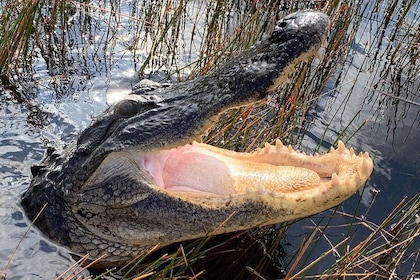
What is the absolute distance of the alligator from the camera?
2.67 meters

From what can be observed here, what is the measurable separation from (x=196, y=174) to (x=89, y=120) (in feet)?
6.63

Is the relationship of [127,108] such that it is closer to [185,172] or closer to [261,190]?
[185,172]

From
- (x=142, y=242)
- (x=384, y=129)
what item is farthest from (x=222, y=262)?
(x=384, y=129)

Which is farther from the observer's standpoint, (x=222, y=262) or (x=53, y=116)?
(x=53, y=116)

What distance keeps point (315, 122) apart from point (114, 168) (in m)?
2.77

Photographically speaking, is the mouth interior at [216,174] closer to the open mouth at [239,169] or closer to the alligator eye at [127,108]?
the open mouth at [239,169]

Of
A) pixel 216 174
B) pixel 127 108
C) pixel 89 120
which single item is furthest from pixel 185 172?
pixel 89 120

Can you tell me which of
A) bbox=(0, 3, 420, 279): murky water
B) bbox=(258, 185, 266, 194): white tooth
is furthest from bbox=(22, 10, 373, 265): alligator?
bbox=(0, 3, 420, 279): murky water

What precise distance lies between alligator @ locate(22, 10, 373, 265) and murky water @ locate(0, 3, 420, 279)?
9.2 inches

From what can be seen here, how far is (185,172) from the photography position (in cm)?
313

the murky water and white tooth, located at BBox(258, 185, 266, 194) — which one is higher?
white tooth, located at BBox(258, 185, 266, 194)

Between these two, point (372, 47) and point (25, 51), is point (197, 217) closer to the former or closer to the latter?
point (25, 51)

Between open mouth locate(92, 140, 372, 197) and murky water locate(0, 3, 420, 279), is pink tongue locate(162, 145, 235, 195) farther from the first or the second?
murky water locate(0, 3, 420, 279)

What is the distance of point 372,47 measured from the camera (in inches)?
269
